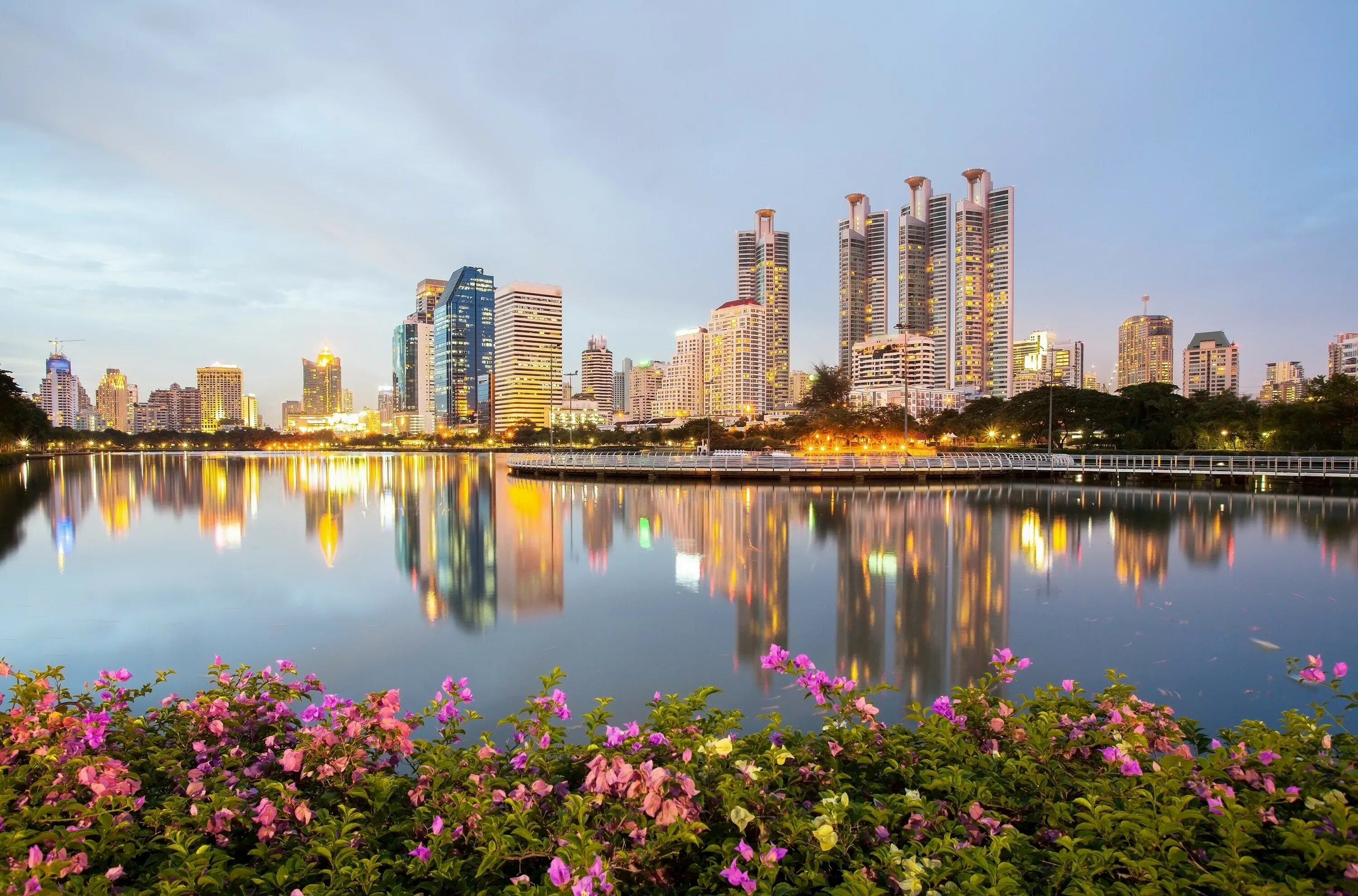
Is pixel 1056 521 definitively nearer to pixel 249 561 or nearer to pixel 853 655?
pixel 853 655

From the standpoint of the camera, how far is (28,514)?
21.7m

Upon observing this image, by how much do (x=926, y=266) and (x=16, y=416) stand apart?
17085cm

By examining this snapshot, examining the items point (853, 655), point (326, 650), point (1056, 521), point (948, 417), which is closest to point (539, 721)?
point (853, 655)

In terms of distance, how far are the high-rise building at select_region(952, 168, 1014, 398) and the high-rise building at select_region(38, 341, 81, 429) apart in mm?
215327

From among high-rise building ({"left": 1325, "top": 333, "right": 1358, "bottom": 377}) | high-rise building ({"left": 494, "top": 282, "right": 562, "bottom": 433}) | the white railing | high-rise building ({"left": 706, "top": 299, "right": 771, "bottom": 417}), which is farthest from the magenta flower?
high-rise building ({"left": 706, "top": 299, "right": 771, "bottom": 417})

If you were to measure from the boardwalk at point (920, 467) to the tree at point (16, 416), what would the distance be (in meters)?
40.9

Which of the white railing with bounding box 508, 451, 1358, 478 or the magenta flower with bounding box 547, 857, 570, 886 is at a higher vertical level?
the magenta flower with bounding box 547, 857, 570, 886

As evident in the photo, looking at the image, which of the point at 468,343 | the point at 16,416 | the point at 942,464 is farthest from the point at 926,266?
the point at 16,416

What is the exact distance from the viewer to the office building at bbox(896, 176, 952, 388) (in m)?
170

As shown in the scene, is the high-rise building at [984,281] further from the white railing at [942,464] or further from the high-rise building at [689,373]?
the white railing at [942,464]

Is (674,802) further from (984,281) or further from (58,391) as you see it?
(58,391)

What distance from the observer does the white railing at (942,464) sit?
33.3m

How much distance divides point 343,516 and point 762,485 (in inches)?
722

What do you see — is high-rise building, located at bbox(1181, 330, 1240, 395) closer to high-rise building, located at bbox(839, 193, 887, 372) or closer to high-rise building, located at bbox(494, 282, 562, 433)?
high-rise building, located at bbox(839, 193, 887, 372)
